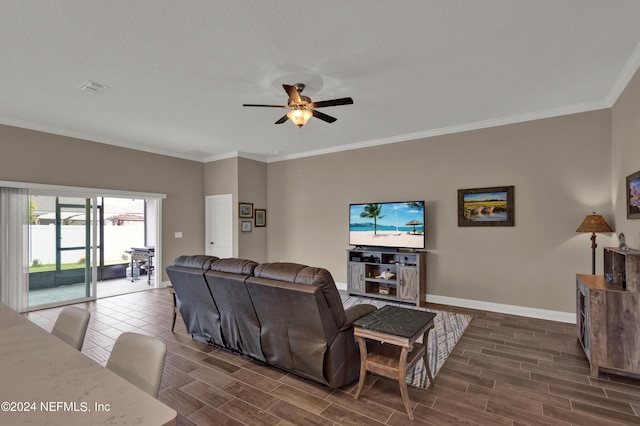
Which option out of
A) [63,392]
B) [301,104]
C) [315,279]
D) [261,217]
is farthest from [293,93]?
[261,217]

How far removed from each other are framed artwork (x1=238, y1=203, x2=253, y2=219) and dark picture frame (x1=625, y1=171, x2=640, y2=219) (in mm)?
6202

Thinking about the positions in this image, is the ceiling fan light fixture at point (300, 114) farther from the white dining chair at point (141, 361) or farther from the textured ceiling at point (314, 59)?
the white dining chair at point (141, 361)

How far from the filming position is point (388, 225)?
5.56 m

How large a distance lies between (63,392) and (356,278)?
16.1ft

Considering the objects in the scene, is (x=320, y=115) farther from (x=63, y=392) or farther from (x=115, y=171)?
(x=115, y=171)

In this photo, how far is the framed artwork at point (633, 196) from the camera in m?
3.10

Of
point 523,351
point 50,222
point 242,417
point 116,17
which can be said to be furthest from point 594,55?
point 50,222

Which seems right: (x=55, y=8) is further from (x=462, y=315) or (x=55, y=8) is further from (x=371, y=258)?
(x=462, y=315)

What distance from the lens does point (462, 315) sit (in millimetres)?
4574

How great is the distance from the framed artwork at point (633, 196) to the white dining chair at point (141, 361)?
14.0ft

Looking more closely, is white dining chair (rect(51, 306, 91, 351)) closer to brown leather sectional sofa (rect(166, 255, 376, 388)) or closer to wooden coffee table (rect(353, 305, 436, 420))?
brown leather sectional sofa (rect(166, 255, 376, 388))

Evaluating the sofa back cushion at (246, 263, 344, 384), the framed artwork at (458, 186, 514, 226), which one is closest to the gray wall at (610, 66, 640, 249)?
the framed artwork at (458, 186, 514, 226)

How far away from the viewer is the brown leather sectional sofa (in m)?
2.42

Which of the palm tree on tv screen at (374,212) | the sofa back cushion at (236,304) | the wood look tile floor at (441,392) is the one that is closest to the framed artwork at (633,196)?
the wood look tile floor at (441,392)
